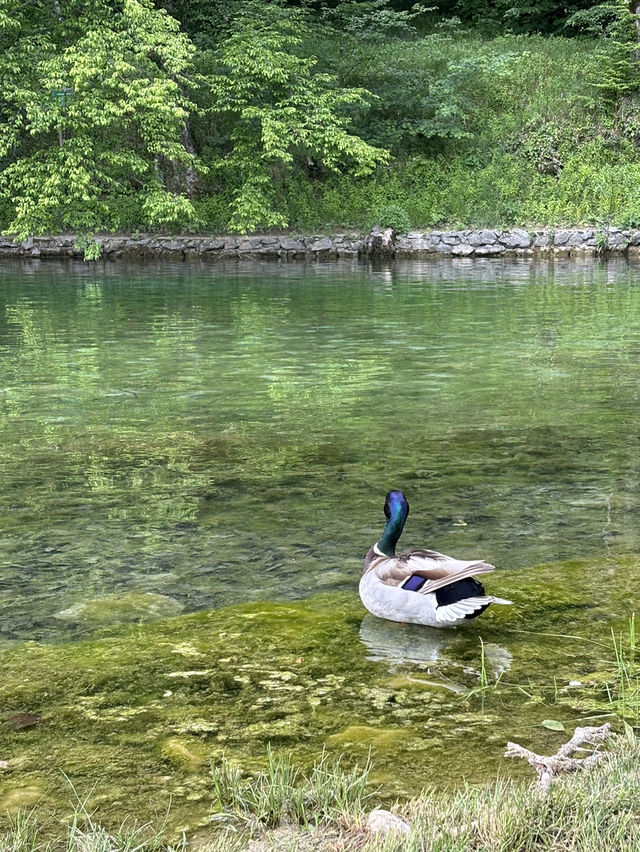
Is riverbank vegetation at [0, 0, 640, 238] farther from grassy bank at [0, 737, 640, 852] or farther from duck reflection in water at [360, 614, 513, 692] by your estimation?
grassy bank at [0, 737, 640, 852]

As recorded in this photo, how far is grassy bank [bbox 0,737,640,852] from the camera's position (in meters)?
2.29

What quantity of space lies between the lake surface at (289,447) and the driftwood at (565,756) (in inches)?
60.9

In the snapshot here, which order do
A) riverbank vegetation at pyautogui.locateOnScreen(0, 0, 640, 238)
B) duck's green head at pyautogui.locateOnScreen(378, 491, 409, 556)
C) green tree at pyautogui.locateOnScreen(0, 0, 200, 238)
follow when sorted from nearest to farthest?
duck's green head at pyautogui.locateOnScreen(378, 491, 409, 556)
green tree at pyautogui.locateOnScreen(0, 0, 200, 238)
riverbank vegetation at pyautogui.locateOnScreen(0, 0, 640, 238)

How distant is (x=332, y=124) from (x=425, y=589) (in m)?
25.1

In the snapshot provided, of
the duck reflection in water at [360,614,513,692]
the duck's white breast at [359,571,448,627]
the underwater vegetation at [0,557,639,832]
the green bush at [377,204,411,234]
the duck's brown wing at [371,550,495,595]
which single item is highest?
the green bush at [377,204,411,234]

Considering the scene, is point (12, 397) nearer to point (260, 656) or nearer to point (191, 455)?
point (191, 455)

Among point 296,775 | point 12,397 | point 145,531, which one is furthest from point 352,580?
point 12,397

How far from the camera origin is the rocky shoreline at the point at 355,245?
86.8 ft

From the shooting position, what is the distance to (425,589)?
3.75 meters

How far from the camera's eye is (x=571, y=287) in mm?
18969

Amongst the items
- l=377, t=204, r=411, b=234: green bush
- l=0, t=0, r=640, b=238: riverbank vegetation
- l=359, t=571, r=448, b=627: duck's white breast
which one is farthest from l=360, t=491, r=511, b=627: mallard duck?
l=377, t=204, r=411, b=234: green bush

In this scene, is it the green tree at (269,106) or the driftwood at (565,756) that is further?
the green tree at (269,106)

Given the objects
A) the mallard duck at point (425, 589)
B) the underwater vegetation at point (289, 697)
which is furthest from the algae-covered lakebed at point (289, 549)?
the mallard duck at point (425, 589)

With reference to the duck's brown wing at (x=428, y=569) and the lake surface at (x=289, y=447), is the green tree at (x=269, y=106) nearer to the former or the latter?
the lake surface at (x=289, y=447)
